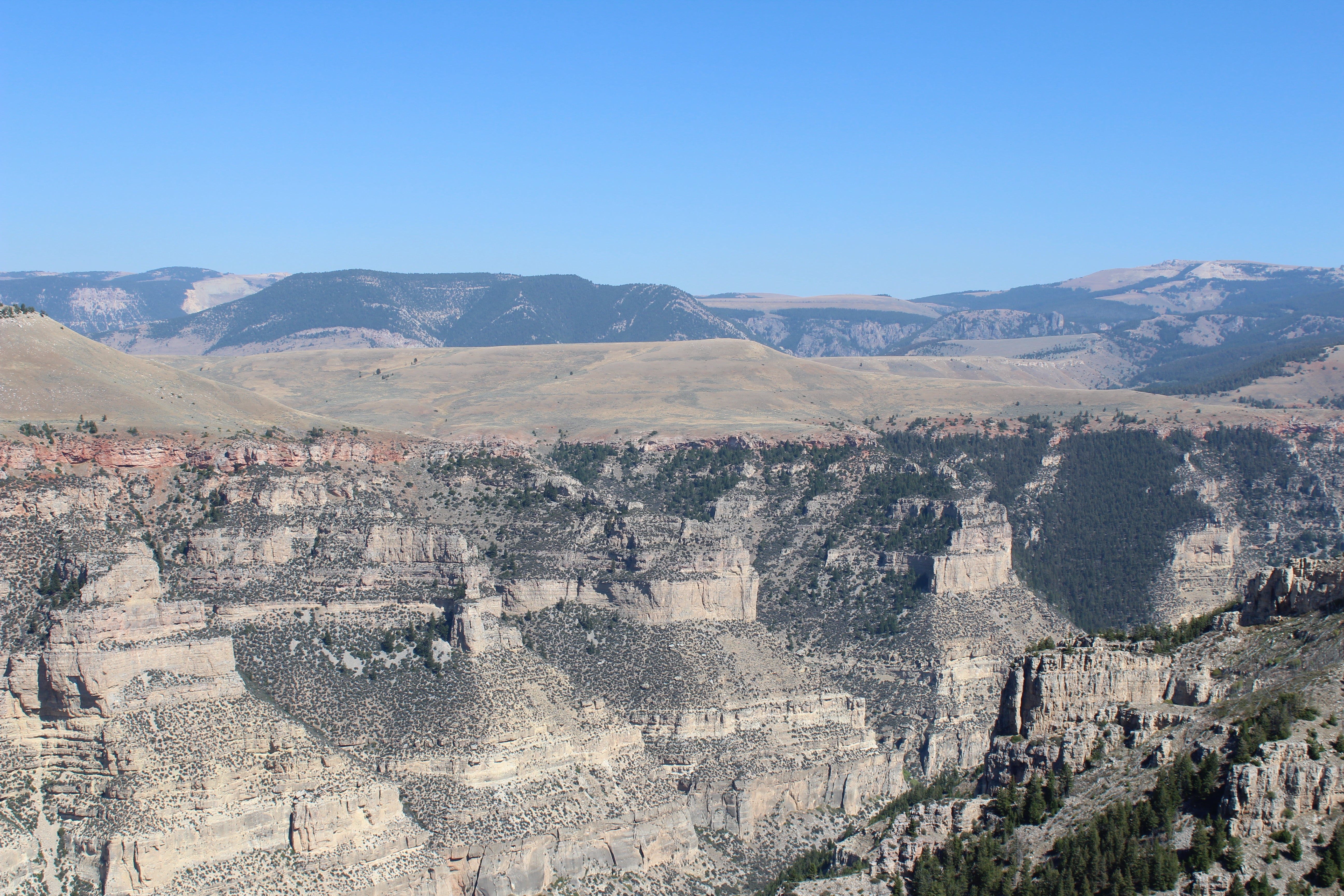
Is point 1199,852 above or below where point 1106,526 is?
above

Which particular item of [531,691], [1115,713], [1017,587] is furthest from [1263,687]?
[1017,587]

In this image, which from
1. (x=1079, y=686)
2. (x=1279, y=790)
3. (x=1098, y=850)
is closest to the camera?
(x=1279, y=790)

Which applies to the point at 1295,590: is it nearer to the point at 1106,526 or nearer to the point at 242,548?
the point at 242,548

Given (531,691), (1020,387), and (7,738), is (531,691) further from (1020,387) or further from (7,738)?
(1020,387)

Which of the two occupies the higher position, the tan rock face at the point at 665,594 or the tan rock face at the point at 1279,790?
the tan rock face at the point at 1279,790

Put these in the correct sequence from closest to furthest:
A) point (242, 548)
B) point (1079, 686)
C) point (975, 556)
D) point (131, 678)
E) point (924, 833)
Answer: point (924, 833), point (1079, 686), point (131, 678), point (242, 548), point (975, 556)

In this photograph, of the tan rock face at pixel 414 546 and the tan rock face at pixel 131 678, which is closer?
the tan rock face at pixel 131 678

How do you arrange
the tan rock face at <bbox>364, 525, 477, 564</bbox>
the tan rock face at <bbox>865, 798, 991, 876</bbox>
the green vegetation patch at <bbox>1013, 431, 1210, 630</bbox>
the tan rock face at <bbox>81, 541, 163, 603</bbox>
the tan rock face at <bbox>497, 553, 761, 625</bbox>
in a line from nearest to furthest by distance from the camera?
1. the tan rock face at <bbox>865, 798, 991, 876</bbox>
2. the tan rock face at <bbox>81, 541, 163, 603</bbox>
3. the tan rock face at <bbox>364, 525, 477, 564</bbox>
4. the tan rock face at <bbox>497, 553, 761, 625</bbox>
5. the green vegetation patch at <bbox>1013, 431, 1210, 630</bbox>

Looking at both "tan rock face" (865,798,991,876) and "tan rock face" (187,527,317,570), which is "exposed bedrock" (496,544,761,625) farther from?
"tan rock face" (865,798,991,876)

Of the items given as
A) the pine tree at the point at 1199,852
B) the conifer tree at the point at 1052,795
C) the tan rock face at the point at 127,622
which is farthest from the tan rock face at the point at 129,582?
the pine tree at the point at 1199,852

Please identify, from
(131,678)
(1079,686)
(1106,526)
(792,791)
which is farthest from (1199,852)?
(1106,526)


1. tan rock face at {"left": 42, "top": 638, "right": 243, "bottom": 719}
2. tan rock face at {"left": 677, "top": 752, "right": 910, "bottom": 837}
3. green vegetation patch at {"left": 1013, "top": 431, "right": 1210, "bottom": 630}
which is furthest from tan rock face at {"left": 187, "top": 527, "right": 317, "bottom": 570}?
green vegetation patch at {"left": 1013, "top": 431, "right": 1210, "bottom": 630}

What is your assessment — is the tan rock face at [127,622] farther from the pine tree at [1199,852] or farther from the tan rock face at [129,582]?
the pine tree at [1199,852]

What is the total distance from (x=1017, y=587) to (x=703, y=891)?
3826 centimetres
